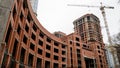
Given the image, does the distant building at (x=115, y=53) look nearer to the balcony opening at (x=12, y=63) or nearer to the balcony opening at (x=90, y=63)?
the balcony opening at (x=90, y=63)

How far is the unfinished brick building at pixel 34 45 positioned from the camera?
21.4 metres

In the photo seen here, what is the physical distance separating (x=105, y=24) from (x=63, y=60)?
85.1 feet

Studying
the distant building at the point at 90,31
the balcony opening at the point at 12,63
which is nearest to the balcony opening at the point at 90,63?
the distant building at the point at 90,31

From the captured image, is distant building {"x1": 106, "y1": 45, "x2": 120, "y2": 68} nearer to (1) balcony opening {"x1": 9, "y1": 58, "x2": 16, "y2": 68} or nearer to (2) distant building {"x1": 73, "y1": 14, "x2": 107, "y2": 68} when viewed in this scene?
(2) distant building {"x1": 73, "y1": 14, "x2": 107, "y2": 68}

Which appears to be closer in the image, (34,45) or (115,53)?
(115,53)

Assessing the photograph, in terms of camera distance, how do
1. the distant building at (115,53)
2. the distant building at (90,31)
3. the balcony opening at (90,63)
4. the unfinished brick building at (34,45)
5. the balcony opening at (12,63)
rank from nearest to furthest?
the unfinished brick building at (34,45)
the distant building at (115,53)
the balcony opening at (12,63)
the balcony opening at (90,63)
the distant building at (90,31)

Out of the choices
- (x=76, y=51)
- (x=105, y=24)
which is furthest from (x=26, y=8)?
(x=105, y=24)

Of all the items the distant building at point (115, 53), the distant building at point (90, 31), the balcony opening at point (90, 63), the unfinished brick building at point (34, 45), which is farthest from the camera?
the distant building at point (90, 31)

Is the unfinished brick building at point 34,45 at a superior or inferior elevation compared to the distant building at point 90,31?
inferior

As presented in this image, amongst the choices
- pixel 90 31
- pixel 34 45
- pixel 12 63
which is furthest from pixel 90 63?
pixel 12 63

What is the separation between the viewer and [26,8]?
3381 centimetres

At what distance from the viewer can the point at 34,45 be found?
40906 mm

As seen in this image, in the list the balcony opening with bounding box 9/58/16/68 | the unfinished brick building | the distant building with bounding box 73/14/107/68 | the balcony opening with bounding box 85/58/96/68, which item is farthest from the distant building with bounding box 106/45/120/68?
the balcony opening with bounding box 9/58/16/68

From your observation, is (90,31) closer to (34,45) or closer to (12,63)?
(34,45)
